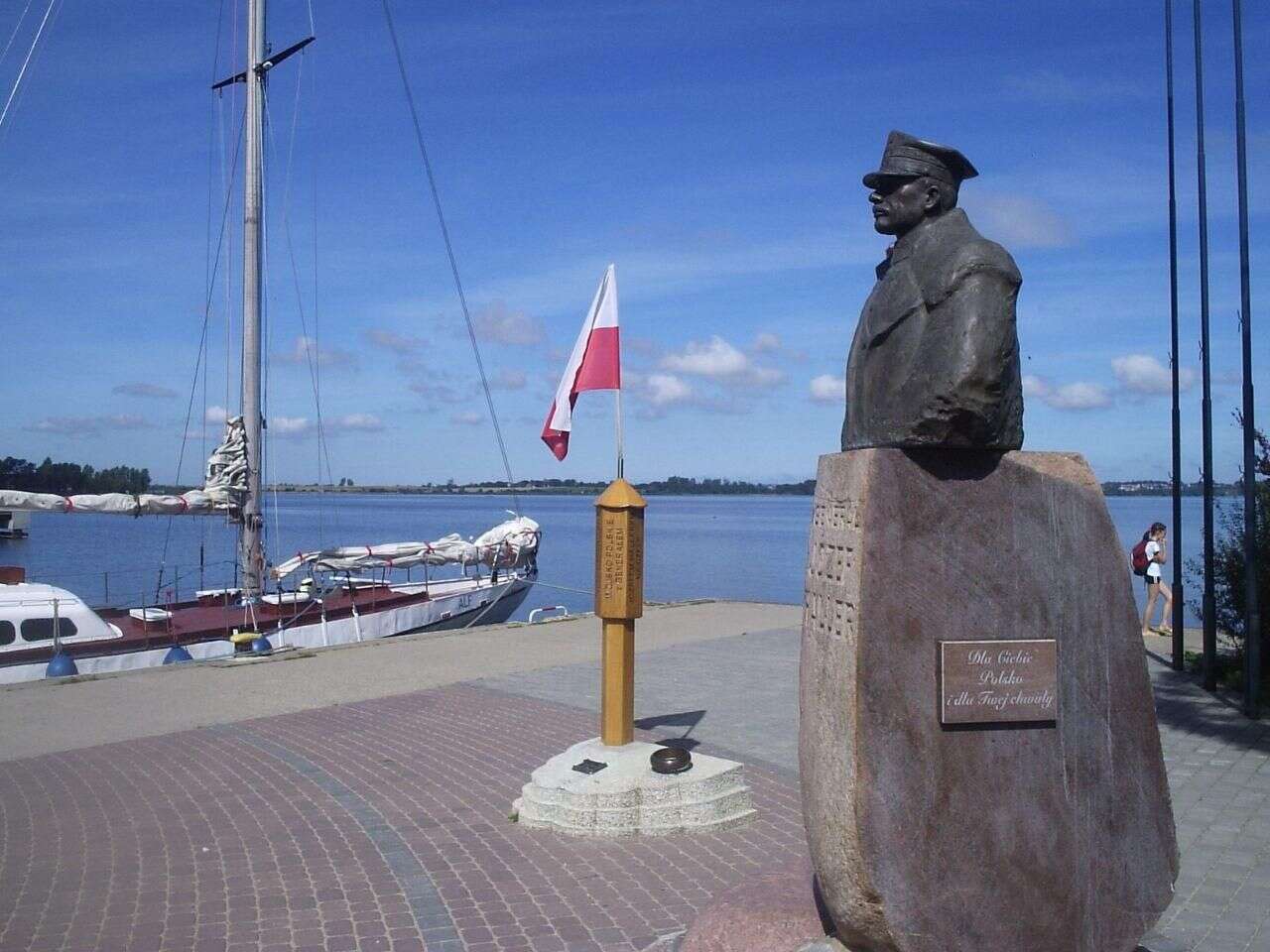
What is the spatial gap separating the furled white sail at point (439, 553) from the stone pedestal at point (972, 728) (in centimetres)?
1943

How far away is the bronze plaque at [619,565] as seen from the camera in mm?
7789

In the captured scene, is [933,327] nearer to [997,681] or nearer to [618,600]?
[997,681]

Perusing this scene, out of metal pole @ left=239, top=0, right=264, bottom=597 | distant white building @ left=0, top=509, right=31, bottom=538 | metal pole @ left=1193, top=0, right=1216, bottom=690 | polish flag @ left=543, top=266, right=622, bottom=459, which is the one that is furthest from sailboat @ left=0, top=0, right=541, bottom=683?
distant white building @ left=0, top=509, right=31, bottom=538

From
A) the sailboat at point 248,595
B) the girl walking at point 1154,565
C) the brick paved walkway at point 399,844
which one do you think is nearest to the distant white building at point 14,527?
the sailboat at point 248,595

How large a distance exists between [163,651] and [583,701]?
8.70 meters

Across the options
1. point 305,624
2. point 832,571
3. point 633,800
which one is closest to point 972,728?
point 832,571

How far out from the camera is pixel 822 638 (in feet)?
14.7

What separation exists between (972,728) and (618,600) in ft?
12.1

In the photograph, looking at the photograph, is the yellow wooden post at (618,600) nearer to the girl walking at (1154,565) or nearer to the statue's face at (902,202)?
the statue's face at (902,202)

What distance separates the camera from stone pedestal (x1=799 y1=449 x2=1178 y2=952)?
167 inches

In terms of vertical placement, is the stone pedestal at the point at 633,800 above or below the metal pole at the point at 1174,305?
below

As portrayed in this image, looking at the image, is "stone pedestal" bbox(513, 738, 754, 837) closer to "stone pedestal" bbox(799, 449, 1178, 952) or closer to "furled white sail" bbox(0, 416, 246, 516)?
"stone pedestal" bbox(799, 449, 1178, 952)

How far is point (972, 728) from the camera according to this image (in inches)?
172

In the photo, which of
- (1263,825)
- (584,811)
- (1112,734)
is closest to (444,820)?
(584,811)
